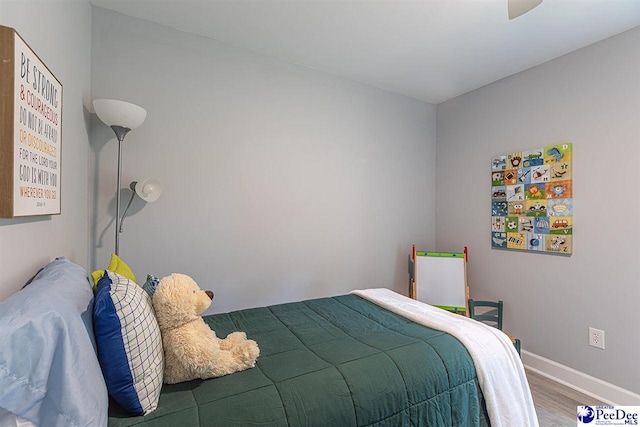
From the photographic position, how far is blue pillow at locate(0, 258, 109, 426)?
24.5 inches

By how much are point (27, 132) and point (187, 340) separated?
0.91 meters

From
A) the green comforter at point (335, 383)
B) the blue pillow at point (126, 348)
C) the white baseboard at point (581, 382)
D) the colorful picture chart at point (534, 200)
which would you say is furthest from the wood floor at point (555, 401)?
the blue pillow at point (126, 348)

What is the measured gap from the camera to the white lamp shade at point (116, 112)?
5.34ft

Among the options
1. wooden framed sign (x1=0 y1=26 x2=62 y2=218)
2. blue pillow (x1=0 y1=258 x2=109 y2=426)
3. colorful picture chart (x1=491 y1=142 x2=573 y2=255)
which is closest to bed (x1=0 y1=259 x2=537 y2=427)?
Answer: blue pillow (x1=0 y1=258 x2=109 y2=426)

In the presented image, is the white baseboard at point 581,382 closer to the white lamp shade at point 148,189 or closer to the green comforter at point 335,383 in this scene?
the green comforter at point 335,383

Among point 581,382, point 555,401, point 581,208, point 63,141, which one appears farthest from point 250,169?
point 581,382

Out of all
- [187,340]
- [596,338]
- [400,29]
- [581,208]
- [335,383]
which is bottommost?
[596,338]

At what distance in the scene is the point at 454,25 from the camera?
204cm

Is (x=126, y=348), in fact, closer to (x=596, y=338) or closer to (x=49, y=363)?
(x=49, y=363)

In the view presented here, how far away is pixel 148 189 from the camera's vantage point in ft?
6.08

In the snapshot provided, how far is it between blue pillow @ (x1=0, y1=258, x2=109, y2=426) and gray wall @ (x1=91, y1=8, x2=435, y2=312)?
4.25ft

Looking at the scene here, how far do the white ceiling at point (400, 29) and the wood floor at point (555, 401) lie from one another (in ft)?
8.55

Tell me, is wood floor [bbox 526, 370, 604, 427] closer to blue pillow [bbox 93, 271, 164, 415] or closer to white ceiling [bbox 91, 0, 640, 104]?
blue pillow [bbox 93, 271, 164, 415]

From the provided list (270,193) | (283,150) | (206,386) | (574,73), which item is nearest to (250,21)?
(283,150)
